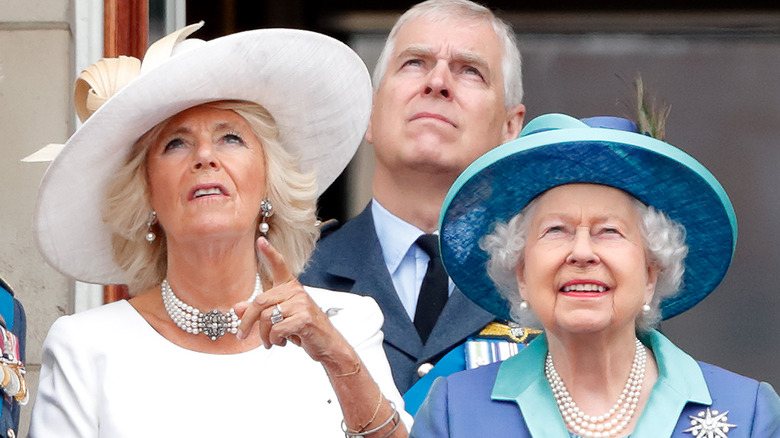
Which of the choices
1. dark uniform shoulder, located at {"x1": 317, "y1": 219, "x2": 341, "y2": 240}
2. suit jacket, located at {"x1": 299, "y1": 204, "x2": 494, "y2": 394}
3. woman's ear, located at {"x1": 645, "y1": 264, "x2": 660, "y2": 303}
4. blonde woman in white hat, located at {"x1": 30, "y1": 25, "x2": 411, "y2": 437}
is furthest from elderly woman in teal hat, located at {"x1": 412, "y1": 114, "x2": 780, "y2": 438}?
dark uniform shoulder, located at {"x1": 317, "y1": 219, "x2": 341, "y2": 240}

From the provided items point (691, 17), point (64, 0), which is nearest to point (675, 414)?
point (64, 0)

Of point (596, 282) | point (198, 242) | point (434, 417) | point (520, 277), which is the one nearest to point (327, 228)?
point (198, 242)

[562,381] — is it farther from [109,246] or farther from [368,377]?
[109,246]

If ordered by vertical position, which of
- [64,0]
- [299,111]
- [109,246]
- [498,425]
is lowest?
[498,425]

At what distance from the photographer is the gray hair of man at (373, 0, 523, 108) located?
4680 mm

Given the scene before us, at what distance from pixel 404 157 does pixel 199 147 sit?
0.95 m

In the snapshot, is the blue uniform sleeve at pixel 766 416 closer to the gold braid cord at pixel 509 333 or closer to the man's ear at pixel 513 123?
the gold braid cord at pixel 509 333

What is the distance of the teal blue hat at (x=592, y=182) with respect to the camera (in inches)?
125

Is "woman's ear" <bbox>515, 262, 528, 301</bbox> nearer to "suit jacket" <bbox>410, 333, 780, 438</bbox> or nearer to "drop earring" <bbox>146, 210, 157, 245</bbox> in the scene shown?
"suit jacket" <bbox>410, 333, 780, 438</bbox>

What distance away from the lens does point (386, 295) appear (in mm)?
4164

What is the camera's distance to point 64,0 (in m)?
4.75

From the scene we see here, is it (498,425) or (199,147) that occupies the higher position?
(199,147)

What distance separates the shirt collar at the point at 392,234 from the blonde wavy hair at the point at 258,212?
49 centimetres

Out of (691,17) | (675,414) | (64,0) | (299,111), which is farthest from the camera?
(691,17)
